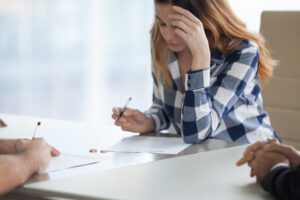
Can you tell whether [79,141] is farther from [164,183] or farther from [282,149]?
[282,149]

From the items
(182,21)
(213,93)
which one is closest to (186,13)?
(182,21)

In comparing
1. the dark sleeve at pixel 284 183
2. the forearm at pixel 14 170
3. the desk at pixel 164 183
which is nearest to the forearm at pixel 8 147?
the forearm at pixel 14 170

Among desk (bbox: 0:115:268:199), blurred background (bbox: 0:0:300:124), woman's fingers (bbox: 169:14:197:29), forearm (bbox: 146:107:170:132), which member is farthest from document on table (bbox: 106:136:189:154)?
blurred background (bbox: 0:0:300:124)

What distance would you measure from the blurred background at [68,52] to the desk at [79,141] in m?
2.80

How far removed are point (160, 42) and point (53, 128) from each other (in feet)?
1.66

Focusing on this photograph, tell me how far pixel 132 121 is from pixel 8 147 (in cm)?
51

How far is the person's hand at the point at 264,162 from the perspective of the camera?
1.38 m

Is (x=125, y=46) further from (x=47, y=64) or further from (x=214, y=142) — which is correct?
(x=214, y=142)

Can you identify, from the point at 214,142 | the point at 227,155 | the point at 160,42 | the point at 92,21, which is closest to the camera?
the point at 227,155

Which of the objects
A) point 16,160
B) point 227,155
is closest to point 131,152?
point 227,155

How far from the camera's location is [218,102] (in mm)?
1939

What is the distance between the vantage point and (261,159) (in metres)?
1.41

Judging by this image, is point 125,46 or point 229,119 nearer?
point 229,119

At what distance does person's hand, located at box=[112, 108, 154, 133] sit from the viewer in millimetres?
1995
